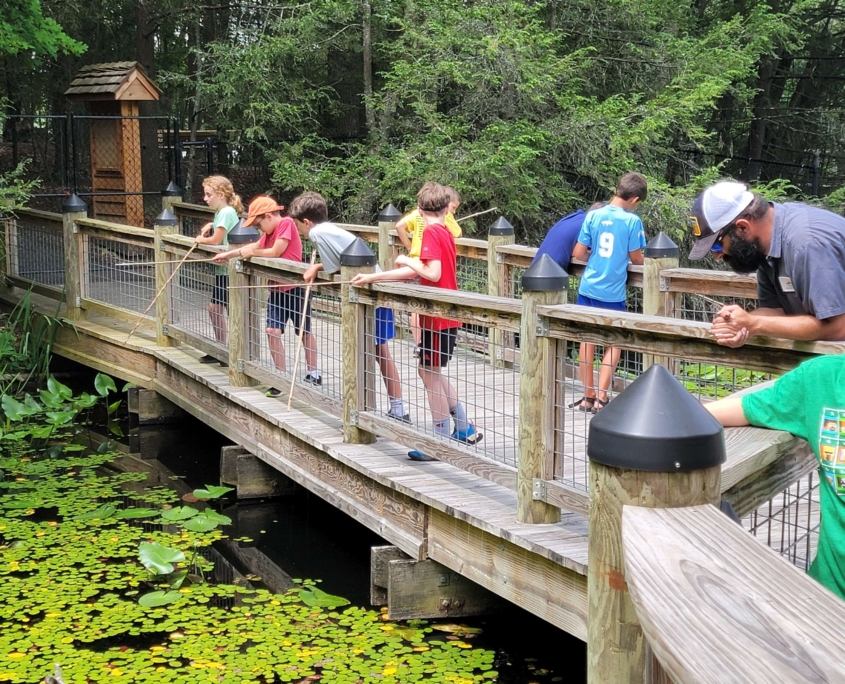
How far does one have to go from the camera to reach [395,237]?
950 cm

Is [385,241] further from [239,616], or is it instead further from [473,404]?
[239,616]

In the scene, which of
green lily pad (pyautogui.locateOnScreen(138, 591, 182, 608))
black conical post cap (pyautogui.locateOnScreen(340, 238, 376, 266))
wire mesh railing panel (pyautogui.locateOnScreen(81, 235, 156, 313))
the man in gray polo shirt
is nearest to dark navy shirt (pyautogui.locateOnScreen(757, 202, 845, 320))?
the man in gray polo shirt

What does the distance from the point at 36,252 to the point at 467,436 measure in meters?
7.95

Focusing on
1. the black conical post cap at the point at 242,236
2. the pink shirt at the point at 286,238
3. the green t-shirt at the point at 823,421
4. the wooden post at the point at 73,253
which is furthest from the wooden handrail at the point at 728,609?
the wooden post at the point at 73,253

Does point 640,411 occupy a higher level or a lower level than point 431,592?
higher

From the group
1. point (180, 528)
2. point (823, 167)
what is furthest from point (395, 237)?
point (823, 167)

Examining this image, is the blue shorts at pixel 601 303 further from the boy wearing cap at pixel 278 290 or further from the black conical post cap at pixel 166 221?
the black conical post cap at pixel 166 221

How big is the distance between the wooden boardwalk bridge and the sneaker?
10cm

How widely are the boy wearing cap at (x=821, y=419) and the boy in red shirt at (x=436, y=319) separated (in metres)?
3.24

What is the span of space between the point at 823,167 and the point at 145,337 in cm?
1589

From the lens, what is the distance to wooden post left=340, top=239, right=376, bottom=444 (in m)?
6.04

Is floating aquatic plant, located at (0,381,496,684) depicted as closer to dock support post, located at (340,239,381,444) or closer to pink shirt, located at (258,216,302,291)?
dock support post, located at (340,239,381,444)

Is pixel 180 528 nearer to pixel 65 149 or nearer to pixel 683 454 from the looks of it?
pixel 683 454

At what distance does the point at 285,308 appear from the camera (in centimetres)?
726
